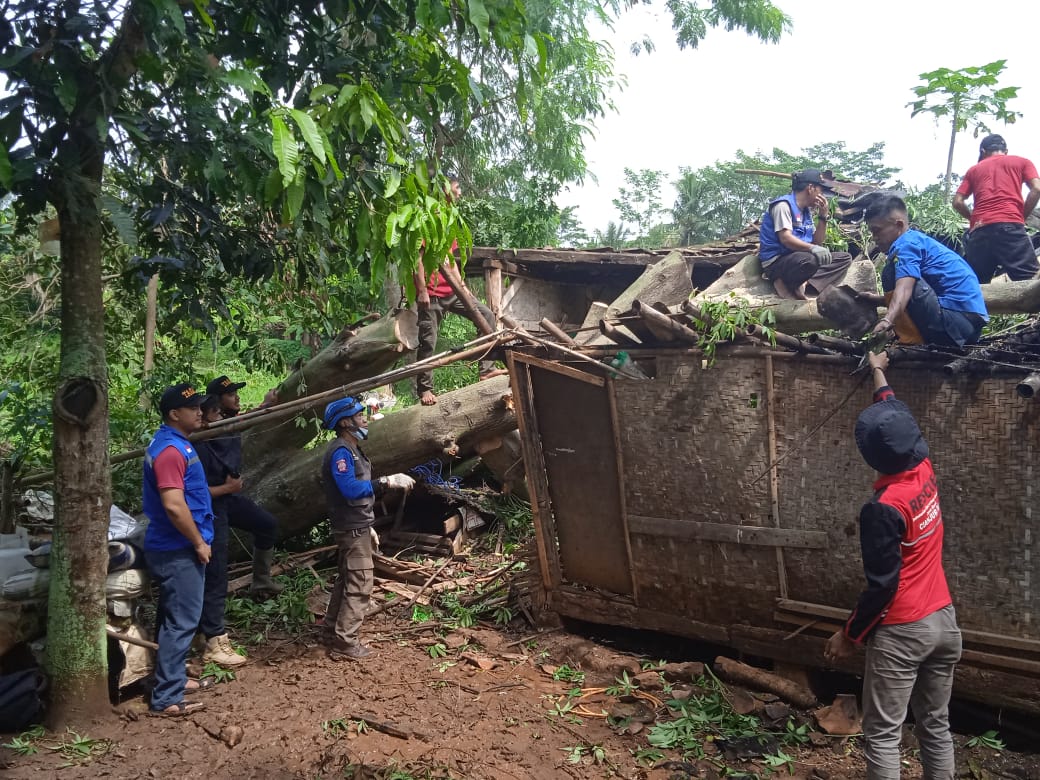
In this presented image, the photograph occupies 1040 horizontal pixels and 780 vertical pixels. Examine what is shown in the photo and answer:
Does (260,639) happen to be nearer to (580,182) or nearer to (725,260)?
(725,260)

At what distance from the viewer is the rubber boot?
21.3 ft

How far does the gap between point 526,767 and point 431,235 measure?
2.94 m

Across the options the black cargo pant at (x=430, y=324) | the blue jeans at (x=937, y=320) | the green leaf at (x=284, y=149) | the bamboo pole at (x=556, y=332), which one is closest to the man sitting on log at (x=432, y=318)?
the black cargo pant at (x=430, y=324)

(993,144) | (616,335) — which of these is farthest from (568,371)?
(993,144)

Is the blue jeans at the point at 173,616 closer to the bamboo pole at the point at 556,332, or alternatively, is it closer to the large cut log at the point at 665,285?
the bamboo pole at the point at 556,332

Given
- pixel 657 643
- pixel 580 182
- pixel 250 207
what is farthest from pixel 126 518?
pixel 580 182

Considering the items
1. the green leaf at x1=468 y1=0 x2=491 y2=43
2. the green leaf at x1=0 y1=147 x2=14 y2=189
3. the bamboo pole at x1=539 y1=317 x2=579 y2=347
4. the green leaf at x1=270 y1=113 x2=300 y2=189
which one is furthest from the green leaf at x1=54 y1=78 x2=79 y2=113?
the bamboo pole at x1=539 y1=317 x2=579 y2=347

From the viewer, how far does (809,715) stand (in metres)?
4.44

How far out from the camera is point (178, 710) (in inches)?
176

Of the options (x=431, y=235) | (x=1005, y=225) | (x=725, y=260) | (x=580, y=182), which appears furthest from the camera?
(x=580, y=182)

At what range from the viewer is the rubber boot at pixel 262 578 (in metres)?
6.49

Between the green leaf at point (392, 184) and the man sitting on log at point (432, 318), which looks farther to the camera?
the man sitting on log at point (432, 318)

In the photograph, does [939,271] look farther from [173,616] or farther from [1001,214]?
[173,616]

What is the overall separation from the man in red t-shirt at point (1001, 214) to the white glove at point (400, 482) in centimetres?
546
